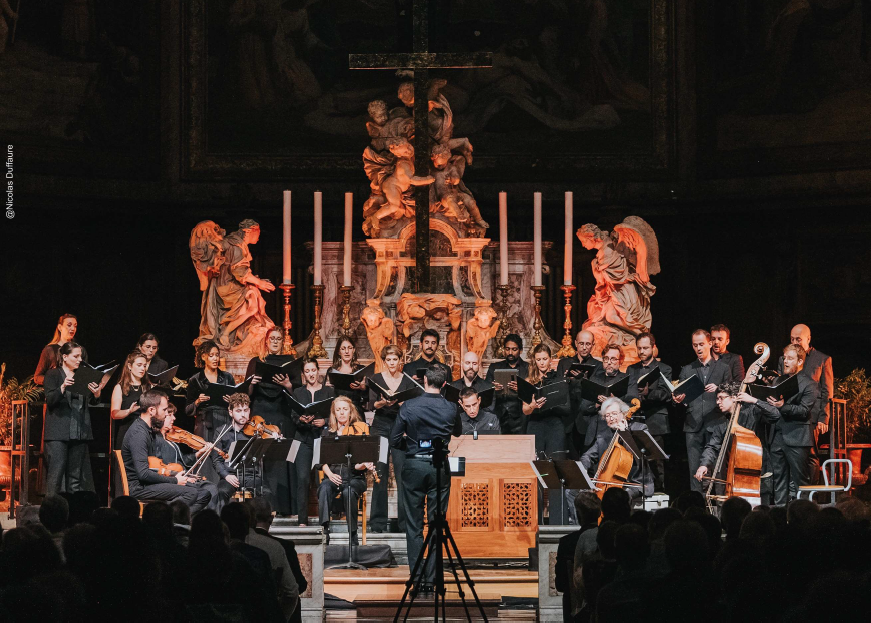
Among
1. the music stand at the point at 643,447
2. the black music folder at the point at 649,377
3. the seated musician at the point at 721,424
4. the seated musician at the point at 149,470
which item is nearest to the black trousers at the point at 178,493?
the seated musician at the point at 149,470

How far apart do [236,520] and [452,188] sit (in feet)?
22.3

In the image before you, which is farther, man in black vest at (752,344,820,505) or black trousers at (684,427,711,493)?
black trousers at (684,427,711,493)

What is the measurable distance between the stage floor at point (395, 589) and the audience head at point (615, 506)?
1.69 meters

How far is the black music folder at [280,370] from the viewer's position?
381 inches

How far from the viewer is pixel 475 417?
9.98m

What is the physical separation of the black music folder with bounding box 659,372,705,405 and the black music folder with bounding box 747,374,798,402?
0.34 metres

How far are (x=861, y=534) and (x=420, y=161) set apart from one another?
7.60 m

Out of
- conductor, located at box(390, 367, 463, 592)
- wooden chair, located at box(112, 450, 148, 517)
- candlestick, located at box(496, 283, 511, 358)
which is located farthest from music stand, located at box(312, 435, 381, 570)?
candlestick, located at box(496, 283, 511, 358)

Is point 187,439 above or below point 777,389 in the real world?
below

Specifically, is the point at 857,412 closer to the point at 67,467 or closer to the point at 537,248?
the point at 537,248

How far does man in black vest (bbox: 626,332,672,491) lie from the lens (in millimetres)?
10008

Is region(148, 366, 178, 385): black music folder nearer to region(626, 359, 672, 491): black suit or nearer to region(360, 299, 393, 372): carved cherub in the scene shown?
region(360, 299, 393, 372): carved cherub

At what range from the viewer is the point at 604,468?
30.1ft

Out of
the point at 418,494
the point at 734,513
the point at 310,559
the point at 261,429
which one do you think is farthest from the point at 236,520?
the point at 261,429
